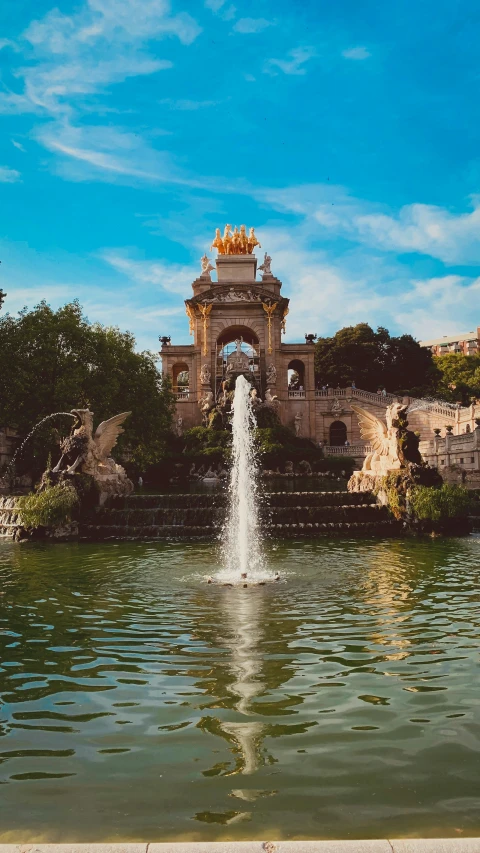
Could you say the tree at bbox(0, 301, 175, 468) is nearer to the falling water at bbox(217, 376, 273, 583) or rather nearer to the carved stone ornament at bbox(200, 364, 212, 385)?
the falling water at bbox(217, 376, 273, 583)

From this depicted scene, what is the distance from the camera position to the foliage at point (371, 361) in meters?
69.7

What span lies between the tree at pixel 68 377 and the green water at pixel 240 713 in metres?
19.8

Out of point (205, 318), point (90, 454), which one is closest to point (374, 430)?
point (90, 454)

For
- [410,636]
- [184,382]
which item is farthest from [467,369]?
A: [410,636]

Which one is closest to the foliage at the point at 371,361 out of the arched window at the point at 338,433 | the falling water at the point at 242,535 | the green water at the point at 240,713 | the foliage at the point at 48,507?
the arched window at the point at 338,433

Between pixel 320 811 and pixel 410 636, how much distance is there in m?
3.93

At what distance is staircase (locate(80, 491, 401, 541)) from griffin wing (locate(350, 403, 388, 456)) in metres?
1.78

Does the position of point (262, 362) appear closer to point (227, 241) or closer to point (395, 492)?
point (227, 241)

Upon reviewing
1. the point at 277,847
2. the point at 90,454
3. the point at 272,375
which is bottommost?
the point at 277,847

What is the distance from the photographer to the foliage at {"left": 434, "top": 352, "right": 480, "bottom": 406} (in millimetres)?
69062

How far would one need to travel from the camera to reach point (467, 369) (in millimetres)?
73375

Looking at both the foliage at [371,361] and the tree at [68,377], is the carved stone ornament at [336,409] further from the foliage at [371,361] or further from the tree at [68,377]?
the tree at [68,377]

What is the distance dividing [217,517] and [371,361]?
52536 millimetres

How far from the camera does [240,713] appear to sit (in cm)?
514
